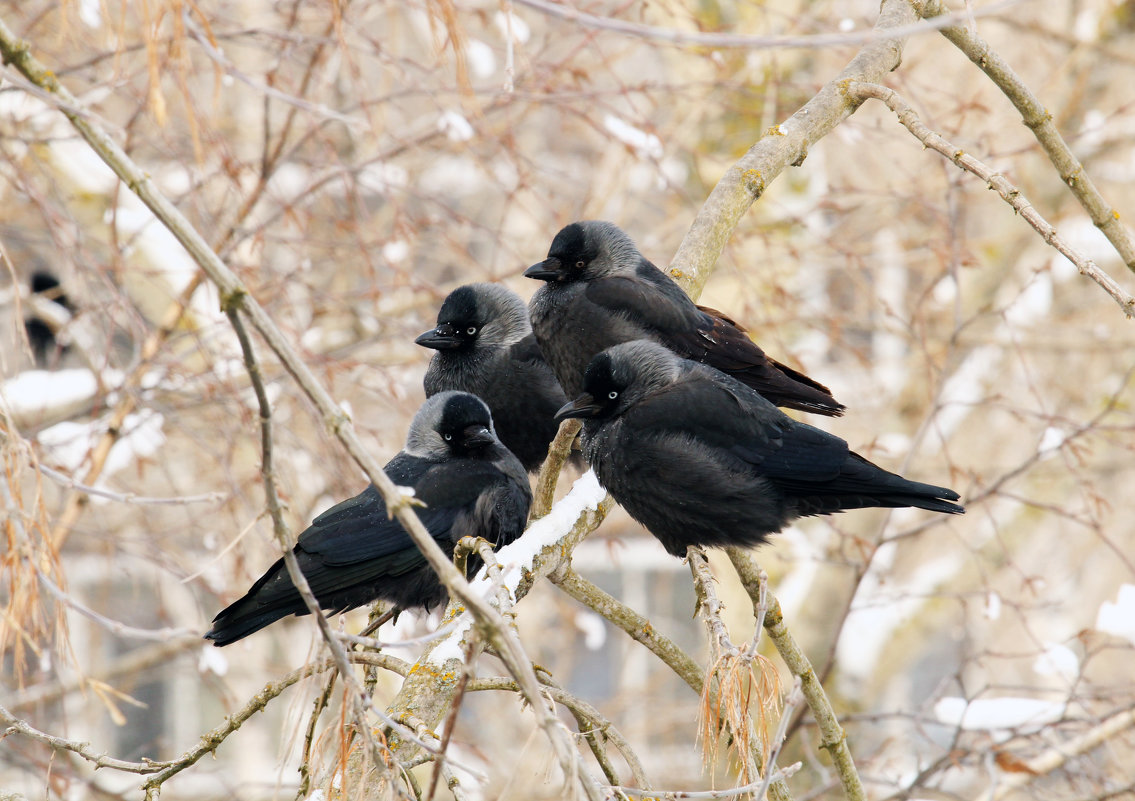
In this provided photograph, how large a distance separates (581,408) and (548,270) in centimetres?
100

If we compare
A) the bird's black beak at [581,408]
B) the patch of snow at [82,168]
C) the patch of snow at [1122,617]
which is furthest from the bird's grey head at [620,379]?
the patch of snow at [82,168]

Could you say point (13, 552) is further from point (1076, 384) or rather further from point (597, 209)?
point (1076, 384)

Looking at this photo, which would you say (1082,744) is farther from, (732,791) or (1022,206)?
(732,791)

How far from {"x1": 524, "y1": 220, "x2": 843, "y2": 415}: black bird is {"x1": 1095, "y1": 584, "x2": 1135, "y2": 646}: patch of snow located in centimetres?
175

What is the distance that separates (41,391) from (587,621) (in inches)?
163

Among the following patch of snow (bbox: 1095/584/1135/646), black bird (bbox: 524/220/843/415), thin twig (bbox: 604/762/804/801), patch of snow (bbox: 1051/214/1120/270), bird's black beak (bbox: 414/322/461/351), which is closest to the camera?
thin twig (bbox: 604/762/804/801)

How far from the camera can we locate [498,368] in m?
4.57

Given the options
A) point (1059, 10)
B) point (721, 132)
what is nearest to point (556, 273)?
point (721, 132)

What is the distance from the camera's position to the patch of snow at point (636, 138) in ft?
17.2

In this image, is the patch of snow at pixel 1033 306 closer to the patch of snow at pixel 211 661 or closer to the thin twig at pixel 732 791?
the patch of snow at pixel 211 661

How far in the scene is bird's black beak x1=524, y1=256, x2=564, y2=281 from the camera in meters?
4.31

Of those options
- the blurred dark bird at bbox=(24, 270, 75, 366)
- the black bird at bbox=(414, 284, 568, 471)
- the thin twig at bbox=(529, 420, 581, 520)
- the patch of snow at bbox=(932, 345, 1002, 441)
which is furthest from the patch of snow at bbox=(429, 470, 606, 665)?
the blurred dark bird at bbox=(24, 270, 75, 366)

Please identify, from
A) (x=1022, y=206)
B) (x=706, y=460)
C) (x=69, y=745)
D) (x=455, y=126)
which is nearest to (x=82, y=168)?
(x=455, y=126)

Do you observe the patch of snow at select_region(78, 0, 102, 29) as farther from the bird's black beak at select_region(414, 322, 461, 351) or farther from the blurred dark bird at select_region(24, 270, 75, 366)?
the blurred dark bird at select_region(24, 270, 75, 366)
